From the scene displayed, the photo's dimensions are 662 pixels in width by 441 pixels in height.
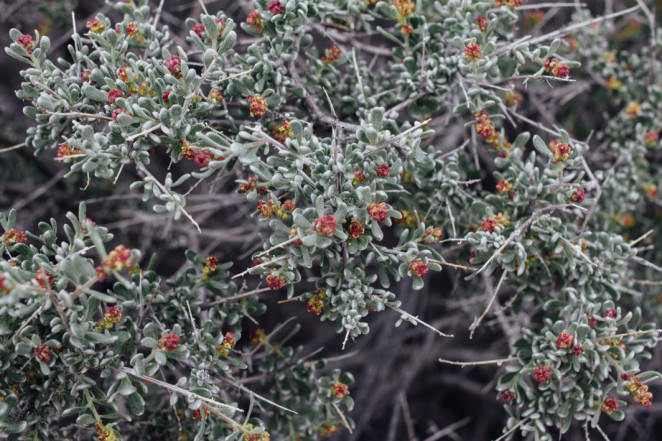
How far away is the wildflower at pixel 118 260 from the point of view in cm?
142

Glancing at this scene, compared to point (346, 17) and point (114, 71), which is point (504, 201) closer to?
point (346, 17)

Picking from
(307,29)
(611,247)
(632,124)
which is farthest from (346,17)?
(632,124)

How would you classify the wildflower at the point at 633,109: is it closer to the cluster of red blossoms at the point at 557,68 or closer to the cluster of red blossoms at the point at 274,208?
the cluster of red blossoms at the point at 557,68

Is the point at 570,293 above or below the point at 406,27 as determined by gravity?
below

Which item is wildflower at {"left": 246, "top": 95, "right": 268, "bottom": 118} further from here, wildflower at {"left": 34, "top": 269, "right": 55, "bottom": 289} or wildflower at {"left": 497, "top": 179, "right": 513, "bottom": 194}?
wildflower at {"left": 497, "top": 179, "right": 513, "bottom": 194}

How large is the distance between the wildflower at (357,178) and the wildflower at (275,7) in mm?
700

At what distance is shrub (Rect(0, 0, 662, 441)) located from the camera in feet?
5.87

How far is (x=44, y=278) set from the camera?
1569 millimetres

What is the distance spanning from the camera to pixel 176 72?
1.81 m

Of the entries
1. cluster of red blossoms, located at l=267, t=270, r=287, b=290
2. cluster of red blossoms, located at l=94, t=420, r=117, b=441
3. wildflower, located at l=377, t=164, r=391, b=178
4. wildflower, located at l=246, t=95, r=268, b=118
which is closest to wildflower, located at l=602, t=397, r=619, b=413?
wildflower, located at l=377, t=164, r=391, b=178

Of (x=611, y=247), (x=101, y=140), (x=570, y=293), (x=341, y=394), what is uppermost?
(x=101, y=140)

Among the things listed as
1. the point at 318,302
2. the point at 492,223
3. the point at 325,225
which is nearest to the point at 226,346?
the point at 318,302

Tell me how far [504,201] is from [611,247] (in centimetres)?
48

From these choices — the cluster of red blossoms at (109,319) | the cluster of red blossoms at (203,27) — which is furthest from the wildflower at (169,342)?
the cluster of red blossoms at (203,27)
